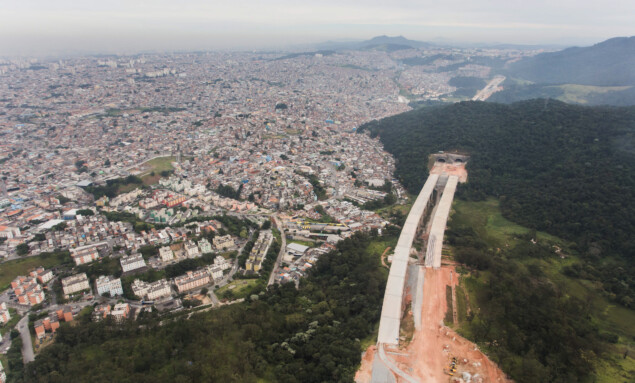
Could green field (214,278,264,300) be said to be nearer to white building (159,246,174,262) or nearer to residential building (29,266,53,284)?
white building (159,246,174,262)

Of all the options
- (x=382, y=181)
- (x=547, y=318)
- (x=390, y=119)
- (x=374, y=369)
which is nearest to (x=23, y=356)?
(x=374, y=369)

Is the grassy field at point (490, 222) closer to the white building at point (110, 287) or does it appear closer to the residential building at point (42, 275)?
the white building at point (110, 287)

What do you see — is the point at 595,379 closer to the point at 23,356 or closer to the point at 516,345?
the point at 516,345

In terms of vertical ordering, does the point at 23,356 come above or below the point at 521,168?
below

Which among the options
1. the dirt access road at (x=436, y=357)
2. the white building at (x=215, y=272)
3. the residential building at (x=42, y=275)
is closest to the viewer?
the dirt access road at (x=436, y=357)

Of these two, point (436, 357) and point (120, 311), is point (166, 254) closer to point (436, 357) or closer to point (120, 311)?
point (120, 311)

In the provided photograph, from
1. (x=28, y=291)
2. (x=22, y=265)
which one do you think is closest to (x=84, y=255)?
(x=22, y=265)

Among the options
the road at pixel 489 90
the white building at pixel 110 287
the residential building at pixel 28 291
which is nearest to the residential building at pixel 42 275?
the residential building at pixel 28 291
